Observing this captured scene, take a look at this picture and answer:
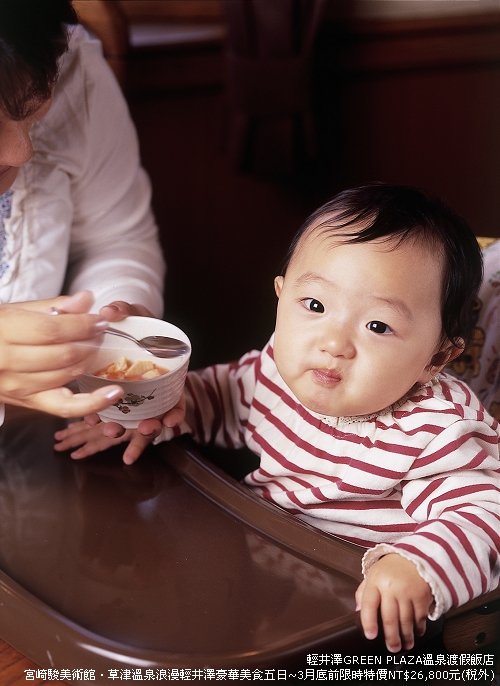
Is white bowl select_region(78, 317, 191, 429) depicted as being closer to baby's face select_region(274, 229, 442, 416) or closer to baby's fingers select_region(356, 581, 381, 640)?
baby's face select_region(274, 229, 442, 416)

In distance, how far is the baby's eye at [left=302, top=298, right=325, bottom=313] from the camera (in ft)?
3.39

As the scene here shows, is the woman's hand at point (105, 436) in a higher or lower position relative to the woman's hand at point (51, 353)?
lower

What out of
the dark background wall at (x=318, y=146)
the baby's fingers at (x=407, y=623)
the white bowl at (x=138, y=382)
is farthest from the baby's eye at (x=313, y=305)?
the dark background wall at (x=318, y=146)

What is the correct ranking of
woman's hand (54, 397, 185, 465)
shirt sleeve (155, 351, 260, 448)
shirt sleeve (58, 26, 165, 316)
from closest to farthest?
woman's hand (54, 397, 185, 465)
shirt sleeve (155, 351, 260, 448)
shirt sleeve (58, 26, 165, 316)

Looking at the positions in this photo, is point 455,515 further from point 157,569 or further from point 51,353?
point 51,353

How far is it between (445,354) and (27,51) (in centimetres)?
62

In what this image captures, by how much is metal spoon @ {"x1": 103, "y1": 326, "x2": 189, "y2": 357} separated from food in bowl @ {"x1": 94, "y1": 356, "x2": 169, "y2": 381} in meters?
0.03

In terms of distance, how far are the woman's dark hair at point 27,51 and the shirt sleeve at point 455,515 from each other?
63 centimetres

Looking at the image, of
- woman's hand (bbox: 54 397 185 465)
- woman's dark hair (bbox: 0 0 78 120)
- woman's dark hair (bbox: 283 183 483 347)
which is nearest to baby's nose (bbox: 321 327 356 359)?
woman's dark hair (bbox: 283 183 483 347)

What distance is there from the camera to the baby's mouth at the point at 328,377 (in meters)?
1.01

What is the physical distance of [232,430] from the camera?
4.22 ft

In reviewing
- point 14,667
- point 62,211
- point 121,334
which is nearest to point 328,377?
point 121,334

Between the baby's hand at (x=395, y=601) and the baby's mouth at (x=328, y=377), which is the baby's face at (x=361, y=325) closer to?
the baby's mouth at (x=328, y=377)

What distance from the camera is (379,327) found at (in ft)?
3.32
